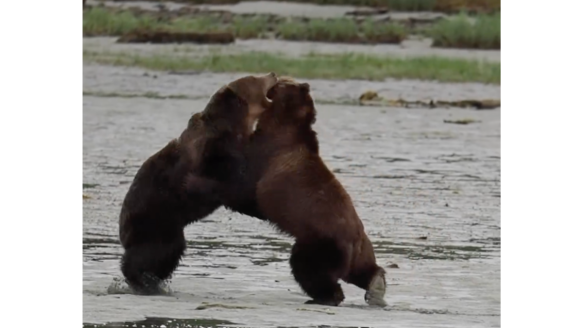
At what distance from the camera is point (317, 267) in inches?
205

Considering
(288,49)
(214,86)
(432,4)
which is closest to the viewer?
(214,86)

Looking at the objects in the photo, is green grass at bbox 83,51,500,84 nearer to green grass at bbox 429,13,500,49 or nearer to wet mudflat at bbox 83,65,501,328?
green grass at bbox 429,13,500,49

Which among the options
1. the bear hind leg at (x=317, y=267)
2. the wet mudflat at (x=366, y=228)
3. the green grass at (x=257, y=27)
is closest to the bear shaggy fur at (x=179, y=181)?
the wet mudflat at (x=366, y=228)

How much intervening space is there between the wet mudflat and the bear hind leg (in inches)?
2.8

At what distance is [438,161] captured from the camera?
9469 millimetres

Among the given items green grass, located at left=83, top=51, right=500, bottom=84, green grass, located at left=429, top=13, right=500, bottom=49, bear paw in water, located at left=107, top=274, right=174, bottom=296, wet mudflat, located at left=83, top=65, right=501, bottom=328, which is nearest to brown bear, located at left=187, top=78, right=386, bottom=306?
wet mudflat, located at left=83, top=65, right=501, bottom=328

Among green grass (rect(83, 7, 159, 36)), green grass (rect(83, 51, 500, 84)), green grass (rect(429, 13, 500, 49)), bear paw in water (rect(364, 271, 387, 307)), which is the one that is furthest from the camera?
green grass (rect(83, 7, 159, 36))

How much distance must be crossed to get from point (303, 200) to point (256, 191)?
7.5 inches

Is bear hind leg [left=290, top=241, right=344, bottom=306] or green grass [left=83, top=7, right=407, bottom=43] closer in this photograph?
bear hind leg [left=290, top=241, right=344, bottom=306]

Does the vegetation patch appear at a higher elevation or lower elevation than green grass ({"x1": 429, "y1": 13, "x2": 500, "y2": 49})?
higher

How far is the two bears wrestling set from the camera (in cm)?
525

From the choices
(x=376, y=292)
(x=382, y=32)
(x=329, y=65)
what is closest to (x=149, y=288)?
(x=376, y=292)

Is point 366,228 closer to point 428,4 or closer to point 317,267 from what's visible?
point 317,267

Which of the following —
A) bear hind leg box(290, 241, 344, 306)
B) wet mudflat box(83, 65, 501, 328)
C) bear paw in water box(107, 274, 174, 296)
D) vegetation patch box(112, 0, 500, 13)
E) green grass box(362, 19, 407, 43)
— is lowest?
wet mudflat box(83, 65, 501, 328)
